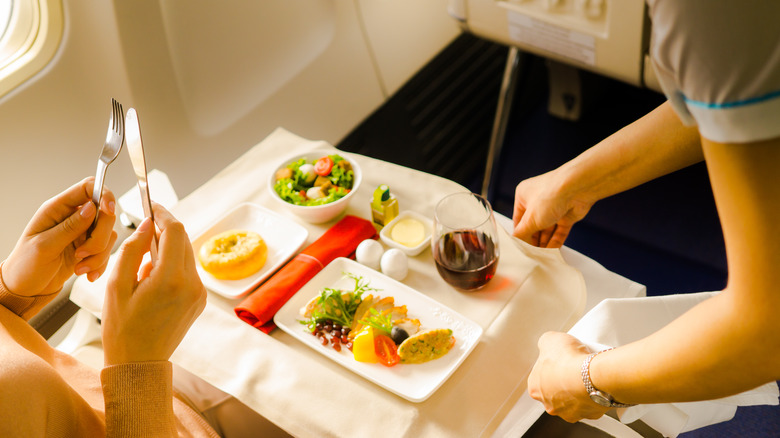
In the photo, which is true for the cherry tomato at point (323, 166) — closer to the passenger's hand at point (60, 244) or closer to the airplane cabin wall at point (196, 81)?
the passenger's hand at point (60, 244)

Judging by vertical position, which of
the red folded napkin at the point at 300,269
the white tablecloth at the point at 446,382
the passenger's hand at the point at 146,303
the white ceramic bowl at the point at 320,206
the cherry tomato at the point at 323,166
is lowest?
the white tablecloth at the point at 446,382

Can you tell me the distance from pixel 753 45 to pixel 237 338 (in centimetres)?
84

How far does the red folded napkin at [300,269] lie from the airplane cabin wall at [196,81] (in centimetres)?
76

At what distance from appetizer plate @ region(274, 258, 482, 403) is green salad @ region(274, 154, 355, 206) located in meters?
0.17

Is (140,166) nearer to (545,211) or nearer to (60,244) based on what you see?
(60,244)

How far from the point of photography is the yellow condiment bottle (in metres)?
1.19

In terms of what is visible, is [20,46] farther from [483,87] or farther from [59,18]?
[483,87]

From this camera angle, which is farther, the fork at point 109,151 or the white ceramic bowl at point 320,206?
the white ceramic bowl at point 320,206

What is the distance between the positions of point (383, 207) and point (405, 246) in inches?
3.5

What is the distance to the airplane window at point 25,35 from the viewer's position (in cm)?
137

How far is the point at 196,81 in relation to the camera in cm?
176

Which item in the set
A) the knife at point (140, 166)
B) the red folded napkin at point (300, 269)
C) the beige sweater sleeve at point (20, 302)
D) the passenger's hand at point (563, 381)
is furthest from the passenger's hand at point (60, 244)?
the passenger's hand at point (563, 381)

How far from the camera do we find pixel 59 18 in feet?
4.62


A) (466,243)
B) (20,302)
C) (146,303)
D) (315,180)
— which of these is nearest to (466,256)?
(466,243)
